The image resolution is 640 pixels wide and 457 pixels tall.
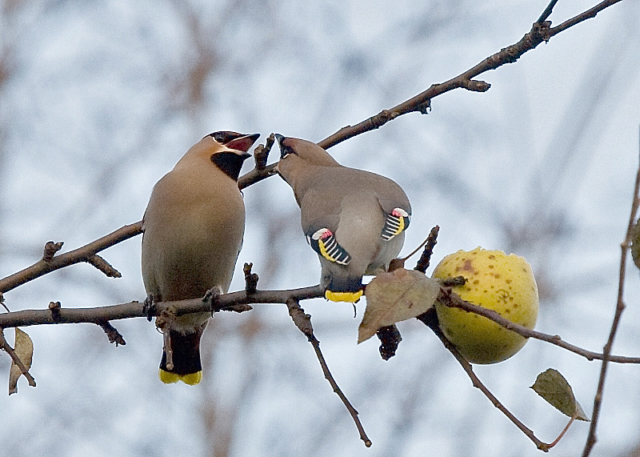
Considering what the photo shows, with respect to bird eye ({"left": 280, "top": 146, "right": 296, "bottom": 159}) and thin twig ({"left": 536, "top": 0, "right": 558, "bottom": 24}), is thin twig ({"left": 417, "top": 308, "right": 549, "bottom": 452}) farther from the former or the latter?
bird eye ({"left": 280, "top": 146, "right": 296, "bottom": 159})

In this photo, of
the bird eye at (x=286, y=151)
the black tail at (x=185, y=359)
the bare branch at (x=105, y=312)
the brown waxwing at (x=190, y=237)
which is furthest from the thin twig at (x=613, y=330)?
the black tail at (x=185, y=359)

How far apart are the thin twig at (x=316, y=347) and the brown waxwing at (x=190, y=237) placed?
1363 millimetres

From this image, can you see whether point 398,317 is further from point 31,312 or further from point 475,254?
point 31,312

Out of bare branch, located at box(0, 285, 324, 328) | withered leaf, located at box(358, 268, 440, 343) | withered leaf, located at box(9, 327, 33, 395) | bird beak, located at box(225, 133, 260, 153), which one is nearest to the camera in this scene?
withered leaf, located at box(358, 268, 440, 343)

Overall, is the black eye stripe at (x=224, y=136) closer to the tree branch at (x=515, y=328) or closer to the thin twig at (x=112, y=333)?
the thin twig at (x=112, y=333)

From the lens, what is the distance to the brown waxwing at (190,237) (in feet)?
13.0

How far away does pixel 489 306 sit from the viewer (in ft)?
8.91

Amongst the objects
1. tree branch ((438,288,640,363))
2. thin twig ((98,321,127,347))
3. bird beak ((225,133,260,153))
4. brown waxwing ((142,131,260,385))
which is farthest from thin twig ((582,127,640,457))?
bird beak ((225,133,260,153))

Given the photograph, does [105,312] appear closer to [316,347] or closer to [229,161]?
[316,347]

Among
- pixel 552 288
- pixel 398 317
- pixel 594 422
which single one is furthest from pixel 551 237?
pixel 594 422

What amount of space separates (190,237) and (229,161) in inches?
25.2

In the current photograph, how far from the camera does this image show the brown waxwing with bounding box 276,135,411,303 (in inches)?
120

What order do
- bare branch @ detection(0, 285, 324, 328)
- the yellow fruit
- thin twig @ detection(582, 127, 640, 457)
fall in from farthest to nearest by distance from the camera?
bare branch @ detection(0, 285, 324, 328) < the yellow fruit < thin twig @ detection(582, 127, 640, 457)

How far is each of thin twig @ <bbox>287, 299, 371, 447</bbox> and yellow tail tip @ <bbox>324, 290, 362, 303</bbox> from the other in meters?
0.18
